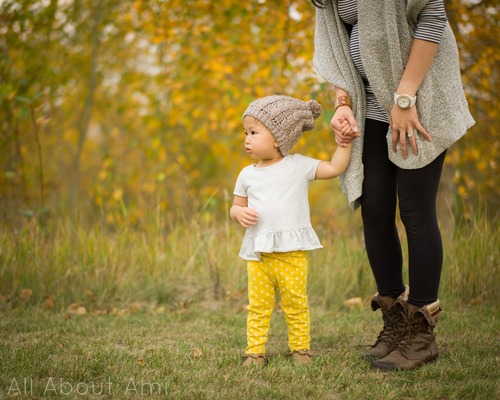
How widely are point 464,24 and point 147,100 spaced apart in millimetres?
5871

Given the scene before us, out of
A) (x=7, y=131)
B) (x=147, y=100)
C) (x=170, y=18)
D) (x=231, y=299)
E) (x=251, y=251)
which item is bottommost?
(x=231, y=299)

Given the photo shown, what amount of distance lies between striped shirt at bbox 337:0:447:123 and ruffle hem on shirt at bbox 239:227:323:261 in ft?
1.96

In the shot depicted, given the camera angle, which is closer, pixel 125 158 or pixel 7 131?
pixel 7 131

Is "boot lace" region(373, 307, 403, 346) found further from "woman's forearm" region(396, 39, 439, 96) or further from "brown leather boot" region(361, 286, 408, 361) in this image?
"woman's forearm" region(396, 39, 439, 96)

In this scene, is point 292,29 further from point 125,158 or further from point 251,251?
point 125,158

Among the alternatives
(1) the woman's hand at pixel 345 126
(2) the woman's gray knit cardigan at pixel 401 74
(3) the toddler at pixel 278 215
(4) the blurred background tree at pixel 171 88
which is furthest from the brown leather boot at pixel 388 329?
(4) the blurred background tree at pixel 171 88

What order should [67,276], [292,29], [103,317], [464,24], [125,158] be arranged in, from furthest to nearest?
1. [125,158]
2. [292,29]
3. [464,24]
4. [67,276]
5. [103,317]

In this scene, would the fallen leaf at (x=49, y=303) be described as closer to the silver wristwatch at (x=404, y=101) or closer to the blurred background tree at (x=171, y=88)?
the blurred background tree at (x=171, y=88)

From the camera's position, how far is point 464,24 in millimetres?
4973

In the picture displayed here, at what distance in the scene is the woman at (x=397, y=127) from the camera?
2.19 metres

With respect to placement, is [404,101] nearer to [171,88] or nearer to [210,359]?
[210,359]

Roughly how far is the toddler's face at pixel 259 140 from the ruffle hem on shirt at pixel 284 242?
1.19 ft

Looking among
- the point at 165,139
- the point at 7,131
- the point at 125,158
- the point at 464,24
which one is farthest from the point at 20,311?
the point at 125,158

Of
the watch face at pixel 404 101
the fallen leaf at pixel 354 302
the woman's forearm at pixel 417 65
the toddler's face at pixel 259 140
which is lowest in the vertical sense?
the fallen leaf at pixel 354 302
